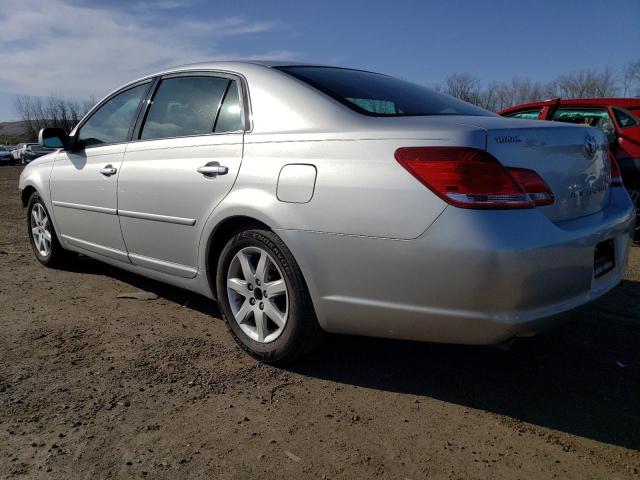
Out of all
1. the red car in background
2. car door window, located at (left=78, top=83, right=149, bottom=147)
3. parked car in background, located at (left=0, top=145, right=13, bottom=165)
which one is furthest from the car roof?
parked car in background, located at (left=0, top=145, right=13, bottom=165)

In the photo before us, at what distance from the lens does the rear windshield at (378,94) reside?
288cm

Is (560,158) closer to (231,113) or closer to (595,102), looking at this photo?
(231,113)

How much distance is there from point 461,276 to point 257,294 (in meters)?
1.21

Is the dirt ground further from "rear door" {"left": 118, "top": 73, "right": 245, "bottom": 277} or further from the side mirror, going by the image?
the side mirror

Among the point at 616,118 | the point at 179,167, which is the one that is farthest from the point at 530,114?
the point at 179,167

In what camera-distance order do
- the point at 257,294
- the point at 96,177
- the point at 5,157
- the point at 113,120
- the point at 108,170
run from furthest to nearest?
the point at 5,157 → the point at 113,120 → the point at 96,177 → the point at 108,170 → the point at 257,294

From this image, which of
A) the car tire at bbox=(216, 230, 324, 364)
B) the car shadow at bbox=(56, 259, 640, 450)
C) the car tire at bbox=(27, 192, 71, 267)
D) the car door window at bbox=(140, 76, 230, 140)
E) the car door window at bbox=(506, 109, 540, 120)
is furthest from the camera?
the car door window at bbox=(506, 109, 540, 120)

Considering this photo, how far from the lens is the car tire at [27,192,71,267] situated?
5047 millimetres

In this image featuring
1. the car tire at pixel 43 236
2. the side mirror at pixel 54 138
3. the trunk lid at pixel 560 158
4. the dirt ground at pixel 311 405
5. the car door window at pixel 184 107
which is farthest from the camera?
the car tire at pixel 43 236

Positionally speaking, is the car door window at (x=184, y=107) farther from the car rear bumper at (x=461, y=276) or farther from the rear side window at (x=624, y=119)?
the rear side window at (x=624, y=119)

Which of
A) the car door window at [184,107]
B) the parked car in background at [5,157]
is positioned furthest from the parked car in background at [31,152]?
the car door window at [184,107]

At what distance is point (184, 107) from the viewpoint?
3598mm

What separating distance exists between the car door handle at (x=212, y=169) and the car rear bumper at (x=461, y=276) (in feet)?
2.08

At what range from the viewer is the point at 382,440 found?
229cm
